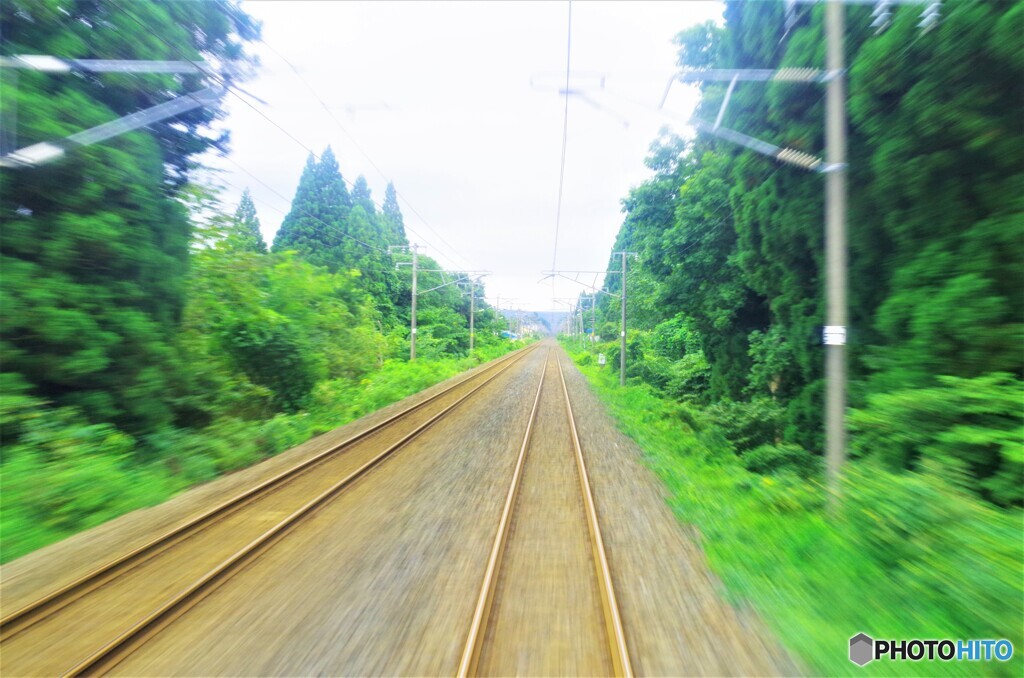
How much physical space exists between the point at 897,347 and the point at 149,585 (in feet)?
28.0

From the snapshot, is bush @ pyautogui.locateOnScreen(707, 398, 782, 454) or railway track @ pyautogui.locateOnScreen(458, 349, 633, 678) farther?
bush @ pyautogui.locateOnScreen(707, 398, 782, 454)

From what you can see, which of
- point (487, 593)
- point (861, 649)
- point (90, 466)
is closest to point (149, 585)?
point (487, 593)

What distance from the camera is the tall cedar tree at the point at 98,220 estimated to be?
6.08 meters

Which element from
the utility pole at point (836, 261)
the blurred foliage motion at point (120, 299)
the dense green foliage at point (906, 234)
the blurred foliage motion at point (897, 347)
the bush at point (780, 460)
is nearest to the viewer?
the blurred foliage motion at point (897, 347)

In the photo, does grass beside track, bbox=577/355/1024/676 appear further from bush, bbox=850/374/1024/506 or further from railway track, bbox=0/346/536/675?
railway track, bbox=0/346/536/675

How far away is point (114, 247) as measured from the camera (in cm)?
691

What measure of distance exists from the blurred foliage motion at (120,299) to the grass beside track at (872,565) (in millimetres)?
7279

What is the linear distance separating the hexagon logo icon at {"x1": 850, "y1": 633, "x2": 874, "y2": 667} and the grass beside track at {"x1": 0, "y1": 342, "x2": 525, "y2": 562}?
7.35m

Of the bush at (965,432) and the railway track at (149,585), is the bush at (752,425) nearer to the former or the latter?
the bush at (965,432)

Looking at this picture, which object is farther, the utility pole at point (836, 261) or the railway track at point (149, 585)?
the utility pole at point (836, 261)

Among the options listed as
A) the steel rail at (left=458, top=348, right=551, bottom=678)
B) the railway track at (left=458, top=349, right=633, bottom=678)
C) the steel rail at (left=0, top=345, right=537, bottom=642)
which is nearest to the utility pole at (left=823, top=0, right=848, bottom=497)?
the railway track at (left=458, top=349, right=633, bottom=678)

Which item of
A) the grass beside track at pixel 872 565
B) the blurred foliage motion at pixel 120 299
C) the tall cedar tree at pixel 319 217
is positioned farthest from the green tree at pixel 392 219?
the grass beside track at pixel 872 565

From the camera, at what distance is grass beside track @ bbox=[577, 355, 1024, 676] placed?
3.22 meters

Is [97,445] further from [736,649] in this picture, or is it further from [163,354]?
[736,649]
